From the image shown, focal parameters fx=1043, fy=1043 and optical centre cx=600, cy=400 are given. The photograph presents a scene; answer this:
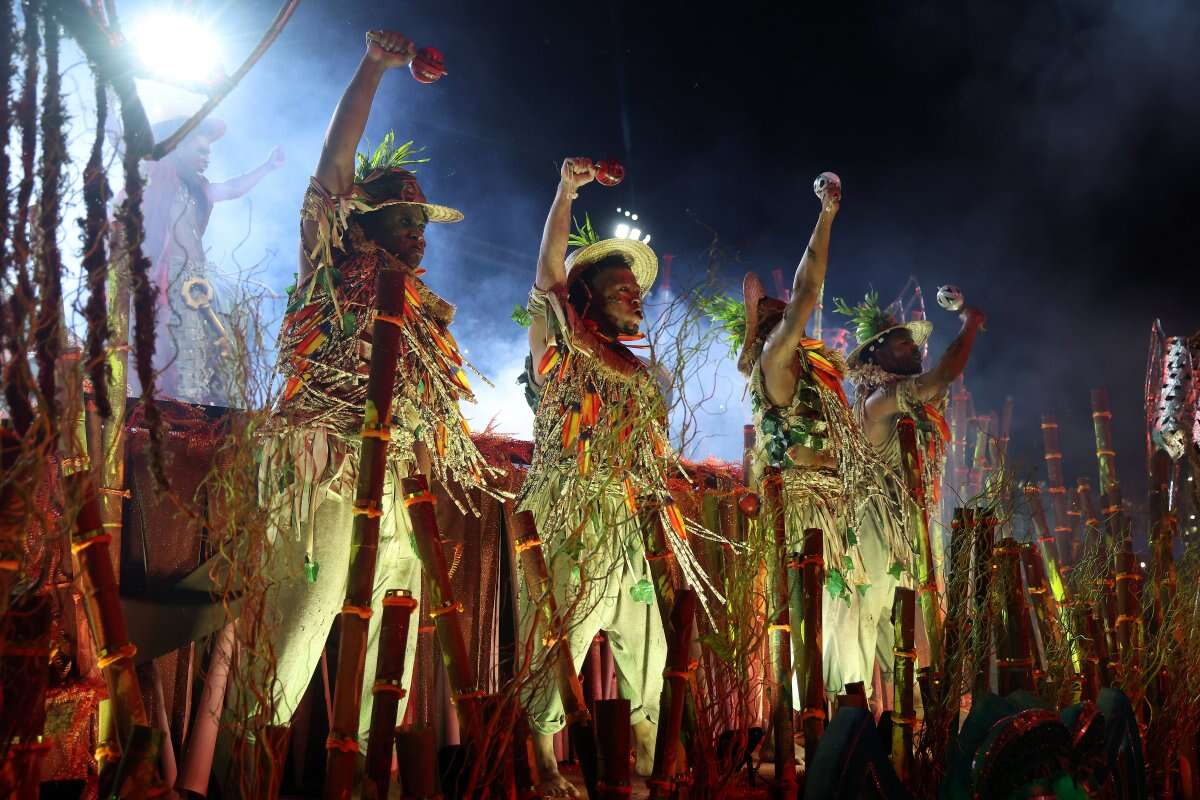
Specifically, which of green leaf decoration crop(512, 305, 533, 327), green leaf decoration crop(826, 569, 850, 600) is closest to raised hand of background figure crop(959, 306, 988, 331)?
green leaf decoration crop(826, 569, 850, 600)

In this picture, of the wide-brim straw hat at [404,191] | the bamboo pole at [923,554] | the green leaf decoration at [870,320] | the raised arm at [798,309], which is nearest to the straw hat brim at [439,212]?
the wide-brim straw hat at [404,191]

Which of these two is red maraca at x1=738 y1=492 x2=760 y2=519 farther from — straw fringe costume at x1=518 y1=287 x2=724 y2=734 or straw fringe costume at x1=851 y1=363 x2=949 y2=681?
straw fringe costume at x1=851 y1=363 x2=949 y2=681

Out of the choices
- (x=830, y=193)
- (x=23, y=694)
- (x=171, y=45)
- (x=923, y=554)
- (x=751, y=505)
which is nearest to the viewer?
(x=23, y=694)

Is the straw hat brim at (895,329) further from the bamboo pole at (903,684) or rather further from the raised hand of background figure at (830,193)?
the bamboo pole at (903,684)

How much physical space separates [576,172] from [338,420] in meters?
1.45

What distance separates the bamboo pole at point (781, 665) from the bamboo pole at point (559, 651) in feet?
2.72

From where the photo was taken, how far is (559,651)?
2678 millimetres

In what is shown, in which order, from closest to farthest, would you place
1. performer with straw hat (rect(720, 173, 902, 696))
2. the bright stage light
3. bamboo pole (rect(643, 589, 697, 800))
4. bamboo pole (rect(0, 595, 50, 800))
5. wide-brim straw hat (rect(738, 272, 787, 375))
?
bamboo pole (rect(0, 595, 50, 800)), the bright stage light, bamboo pole (rect(643, 589, 697, 800)), performer with straw hat (rect(720, 173, 902, 696)), wide-brim straw hat (rect(738, 272, 787, 375))

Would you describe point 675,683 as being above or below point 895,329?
below

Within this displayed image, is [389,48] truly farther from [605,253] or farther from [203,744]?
[203,744]

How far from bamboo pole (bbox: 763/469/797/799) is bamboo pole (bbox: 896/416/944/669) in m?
0.62

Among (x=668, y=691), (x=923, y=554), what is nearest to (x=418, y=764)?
(x=668, y=691)

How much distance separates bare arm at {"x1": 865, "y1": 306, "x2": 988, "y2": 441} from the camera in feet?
18.5

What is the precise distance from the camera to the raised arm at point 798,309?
486cm
